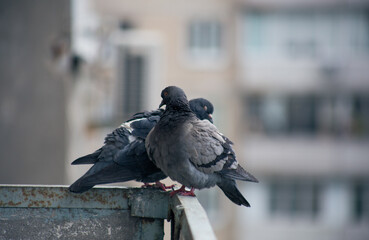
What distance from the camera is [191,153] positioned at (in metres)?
4.39

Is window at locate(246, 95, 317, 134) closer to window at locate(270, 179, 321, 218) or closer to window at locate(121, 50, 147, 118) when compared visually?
window at locate(270, 179, 321, 218)

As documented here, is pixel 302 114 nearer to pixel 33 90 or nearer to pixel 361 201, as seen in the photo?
pixel 361 201

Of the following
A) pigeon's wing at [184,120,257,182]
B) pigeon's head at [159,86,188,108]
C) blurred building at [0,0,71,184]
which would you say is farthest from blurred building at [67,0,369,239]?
pigeon's wing at [184,120,257,182]

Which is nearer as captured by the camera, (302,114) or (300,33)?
(300,33)

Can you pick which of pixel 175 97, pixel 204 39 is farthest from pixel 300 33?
pixel 175 97

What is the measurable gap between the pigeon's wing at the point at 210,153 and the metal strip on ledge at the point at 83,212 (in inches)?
20.5

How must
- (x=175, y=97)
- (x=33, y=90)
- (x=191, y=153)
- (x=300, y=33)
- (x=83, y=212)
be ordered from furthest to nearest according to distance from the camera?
(x=300, y=33) < (x=33, y=90) < (x=175, y=97) < (x=191, y=153) < (x=83, y=212)

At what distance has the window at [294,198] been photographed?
2300 centimetres

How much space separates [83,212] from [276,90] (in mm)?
19292

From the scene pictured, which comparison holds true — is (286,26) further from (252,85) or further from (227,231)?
(227,231)

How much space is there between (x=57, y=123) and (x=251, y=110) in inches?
493

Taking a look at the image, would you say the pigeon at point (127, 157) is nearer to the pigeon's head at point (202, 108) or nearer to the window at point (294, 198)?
the pigeon's head at point (202, 108)

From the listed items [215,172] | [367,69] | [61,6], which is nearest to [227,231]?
[367,69]

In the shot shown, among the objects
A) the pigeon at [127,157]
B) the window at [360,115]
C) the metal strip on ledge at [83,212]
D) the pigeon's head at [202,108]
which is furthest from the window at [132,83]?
the metal strip on ledge at [83,212]
